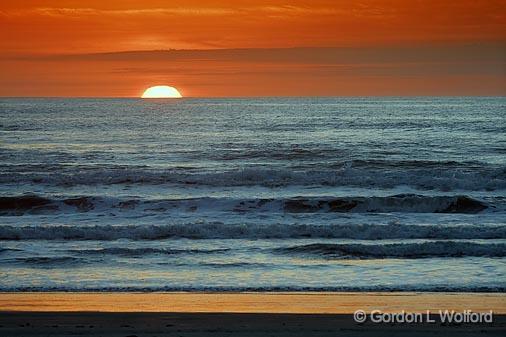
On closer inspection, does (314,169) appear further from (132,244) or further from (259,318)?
(259,318)

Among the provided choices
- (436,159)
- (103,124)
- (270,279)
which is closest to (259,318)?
(270,279)

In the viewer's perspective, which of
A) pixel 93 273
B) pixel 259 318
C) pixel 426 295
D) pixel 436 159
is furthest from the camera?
pixel 436 159

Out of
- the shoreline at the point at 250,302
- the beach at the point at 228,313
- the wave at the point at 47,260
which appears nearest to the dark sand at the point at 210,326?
the beach at the point at 228,313

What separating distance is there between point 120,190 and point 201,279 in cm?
1409

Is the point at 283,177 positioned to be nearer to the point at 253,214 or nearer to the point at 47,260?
the point at 253,214

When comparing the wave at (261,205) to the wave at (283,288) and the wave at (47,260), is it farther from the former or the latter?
the wave at (283,288)

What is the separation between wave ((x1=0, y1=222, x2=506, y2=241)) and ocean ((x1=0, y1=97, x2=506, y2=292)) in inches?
2.0

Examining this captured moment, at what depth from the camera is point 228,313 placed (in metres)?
9.77

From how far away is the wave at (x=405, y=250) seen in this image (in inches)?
585

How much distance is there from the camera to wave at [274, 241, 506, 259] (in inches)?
585

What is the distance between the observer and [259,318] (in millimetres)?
9406

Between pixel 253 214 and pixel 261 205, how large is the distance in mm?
1579

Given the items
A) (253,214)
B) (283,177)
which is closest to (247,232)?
(253,214)

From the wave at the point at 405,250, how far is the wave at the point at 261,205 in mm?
6845
